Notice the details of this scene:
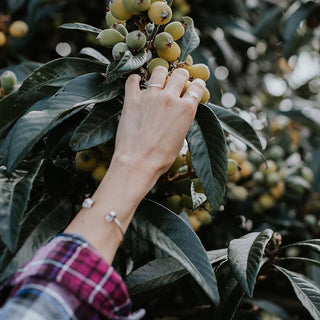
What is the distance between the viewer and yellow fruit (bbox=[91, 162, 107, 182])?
0.87 metres

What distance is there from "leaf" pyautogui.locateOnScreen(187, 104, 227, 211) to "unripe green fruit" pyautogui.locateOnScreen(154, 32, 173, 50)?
0.47ft

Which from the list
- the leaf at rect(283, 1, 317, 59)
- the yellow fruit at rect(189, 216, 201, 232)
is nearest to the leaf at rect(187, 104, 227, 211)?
the yellow fruit at rect(189, 216, 201, 232)

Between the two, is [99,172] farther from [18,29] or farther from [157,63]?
[18,29]

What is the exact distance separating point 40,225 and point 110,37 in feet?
1.34

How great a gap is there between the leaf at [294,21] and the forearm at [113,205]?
1170mm

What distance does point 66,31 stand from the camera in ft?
6.17

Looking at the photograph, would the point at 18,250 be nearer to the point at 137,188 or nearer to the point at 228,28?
the point at 137,188

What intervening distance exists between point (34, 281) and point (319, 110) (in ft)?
6.36

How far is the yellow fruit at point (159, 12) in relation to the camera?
809 mm

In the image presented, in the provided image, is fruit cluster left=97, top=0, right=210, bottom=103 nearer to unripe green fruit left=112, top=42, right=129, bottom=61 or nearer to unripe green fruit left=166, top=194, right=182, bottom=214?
unripe green fruit left=112, top=42, right=129, bottom=61

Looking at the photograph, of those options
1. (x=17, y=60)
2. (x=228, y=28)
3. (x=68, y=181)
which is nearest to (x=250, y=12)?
(x=228, y=28)

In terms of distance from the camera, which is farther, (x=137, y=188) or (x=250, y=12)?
(x=250, y=12)

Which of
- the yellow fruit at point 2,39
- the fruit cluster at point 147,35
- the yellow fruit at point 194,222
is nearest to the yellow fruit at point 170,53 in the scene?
the fruit cluster at point 147,35

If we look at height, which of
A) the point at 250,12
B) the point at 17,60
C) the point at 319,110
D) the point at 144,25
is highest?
the point at 144,25
